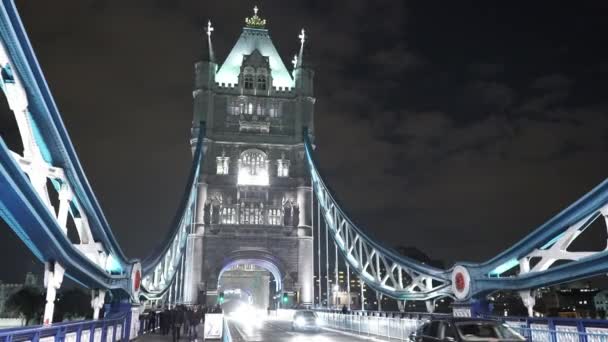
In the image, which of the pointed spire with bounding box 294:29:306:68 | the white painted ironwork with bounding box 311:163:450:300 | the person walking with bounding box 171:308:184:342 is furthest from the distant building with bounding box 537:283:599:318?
the person walking with bounding box 171:308:184:342

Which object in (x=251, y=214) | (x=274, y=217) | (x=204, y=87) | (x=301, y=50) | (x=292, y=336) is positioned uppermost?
(x=301, y=50)

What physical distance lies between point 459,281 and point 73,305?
71346 millimetres

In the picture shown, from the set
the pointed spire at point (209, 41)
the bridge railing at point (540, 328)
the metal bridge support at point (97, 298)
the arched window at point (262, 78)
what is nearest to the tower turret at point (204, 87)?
the pointed spire at point (209, 41)

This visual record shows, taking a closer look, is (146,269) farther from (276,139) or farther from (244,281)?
(244,281)

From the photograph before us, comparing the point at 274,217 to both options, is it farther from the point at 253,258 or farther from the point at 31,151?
the point at 31,151

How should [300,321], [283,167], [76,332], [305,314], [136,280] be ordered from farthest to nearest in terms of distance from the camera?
[283,167], [305,314], [300,321], [136,280], [76,332]

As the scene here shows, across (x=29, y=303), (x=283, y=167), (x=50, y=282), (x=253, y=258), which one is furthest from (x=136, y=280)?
(x=29, y=303)

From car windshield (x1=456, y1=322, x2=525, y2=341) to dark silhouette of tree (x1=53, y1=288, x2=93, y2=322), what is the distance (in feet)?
245

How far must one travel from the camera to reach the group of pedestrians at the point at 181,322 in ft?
73.5

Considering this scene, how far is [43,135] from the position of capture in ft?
44.2

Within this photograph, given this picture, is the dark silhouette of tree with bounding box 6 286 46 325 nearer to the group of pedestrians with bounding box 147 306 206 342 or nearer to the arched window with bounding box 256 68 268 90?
the arched window with bounding box 256 68 268 90

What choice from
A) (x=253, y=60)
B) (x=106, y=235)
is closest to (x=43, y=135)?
(x=106, y=235)

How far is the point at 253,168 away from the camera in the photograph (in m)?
64.0

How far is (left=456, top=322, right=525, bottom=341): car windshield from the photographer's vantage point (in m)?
11.4
